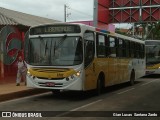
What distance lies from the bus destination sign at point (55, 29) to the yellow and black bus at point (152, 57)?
16.7 meters

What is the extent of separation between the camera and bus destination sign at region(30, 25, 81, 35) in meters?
15.0

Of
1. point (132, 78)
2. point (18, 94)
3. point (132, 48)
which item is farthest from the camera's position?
point (132, 78)

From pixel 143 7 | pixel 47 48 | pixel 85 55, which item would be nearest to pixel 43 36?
pixel 47 48

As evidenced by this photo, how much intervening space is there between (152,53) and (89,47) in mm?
16595

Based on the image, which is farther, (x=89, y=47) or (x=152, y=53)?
(x=152, y=53)

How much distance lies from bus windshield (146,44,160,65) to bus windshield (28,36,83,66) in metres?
17.0

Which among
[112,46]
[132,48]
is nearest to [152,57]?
[132,48]

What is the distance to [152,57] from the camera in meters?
31.2

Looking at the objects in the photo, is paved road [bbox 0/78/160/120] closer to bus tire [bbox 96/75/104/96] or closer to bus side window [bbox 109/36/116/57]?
bus tire [bbox 96/75/104/96]

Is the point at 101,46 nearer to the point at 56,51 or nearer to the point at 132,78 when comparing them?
the point at 56,51

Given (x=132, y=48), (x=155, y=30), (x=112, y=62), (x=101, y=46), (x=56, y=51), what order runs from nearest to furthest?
(x=56, y=51) < (x=101, y=46) < (x=112, y=62) < (x=132, y=48) < (x=155, y=30)

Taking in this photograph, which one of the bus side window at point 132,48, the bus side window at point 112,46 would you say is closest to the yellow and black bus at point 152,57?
the bus side window at point 132,48

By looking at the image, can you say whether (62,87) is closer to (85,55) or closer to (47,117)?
(85,55)

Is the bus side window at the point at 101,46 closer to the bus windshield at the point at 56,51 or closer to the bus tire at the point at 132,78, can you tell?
the bus windshield at the point at 56,51
